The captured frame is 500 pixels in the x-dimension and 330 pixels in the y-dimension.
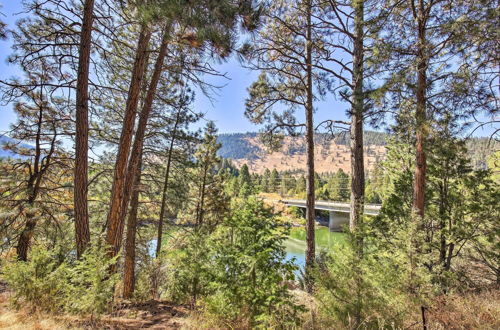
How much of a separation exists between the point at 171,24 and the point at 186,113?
517cm

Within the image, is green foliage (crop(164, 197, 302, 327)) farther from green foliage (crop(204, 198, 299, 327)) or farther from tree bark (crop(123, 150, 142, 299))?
tree bark (crop(123, 150, 142, 299))

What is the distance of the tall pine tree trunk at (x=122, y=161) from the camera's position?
4.05 m

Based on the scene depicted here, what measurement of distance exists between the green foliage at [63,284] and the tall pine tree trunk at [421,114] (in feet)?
16.0

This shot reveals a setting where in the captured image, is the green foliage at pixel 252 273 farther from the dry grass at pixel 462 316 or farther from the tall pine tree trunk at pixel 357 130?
the tall pine tree trunk at pixel 357 130

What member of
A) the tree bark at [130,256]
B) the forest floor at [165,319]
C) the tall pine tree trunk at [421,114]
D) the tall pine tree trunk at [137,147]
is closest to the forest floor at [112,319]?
the forest floor at [165,319]

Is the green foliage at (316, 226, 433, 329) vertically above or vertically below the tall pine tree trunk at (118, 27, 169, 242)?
below

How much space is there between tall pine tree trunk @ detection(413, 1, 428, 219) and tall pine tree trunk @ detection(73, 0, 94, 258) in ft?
18.3

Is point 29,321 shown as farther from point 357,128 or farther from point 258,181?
point 357,128

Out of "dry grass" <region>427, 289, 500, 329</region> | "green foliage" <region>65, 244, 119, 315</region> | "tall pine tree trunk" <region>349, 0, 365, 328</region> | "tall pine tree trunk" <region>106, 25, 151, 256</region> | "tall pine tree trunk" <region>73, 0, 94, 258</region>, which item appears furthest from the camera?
"tall pine tree trunk" <region>349, 0, 365, 328</region>

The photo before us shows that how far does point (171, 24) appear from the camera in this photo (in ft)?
10.4

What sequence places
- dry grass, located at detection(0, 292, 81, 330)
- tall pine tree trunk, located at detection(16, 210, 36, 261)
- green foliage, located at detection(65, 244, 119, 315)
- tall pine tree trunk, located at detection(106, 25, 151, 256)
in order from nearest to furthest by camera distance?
dry grass, located at detection(0, 292, 81, 330) → green foliage, located at detection(65, 244, 119, 315) → tall pine tree trunk, located at detection(106, 25, 151, 256) → tall pine tree trunk, located at detection(16, 210, 36, 261)

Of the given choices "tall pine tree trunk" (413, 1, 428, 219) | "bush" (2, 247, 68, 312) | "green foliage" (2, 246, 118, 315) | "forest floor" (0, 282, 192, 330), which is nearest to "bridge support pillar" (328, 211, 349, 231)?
"tall pine tree trunk" (413, 1, 428, 219)

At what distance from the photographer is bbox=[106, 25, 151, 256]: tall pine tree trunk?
4051 mm

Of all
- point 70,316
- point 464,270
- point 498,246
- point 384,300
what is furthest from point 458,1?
point 70,316
